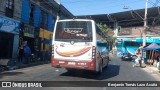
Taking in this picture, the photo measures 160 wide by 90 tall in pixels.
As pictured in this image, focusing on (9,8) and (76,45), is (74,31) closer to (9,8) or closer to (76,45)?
(76,45)

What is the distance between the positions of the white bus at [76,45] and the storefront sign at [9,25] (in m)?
10.4

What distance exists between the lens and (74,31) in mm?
16641

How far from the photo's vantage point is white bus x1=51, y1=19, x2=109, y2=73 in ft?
53.4

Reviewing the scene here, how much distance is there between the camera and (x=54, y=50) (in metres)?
16.7

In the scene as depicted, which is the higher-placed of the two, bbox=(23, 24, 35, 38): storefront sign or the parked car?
Answer: bbox=(23, 24, 35, 38): storefront sign

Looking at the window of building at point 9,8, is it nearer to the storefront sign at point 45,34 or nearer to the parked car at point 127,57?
the storefront sign at point 45,34

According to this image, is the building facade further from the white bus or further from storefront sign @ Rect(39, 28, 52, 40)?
the white bus

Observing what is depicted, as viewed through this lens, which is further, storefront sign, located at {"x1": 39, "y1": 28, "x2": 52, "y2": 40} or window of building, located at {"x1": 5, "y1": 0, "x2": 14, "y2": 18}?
storefront sign, located at {"x1": 39, "y1": 28, "x2": 52, "y2": 40}

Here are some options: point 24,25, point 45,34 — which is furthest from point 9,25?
point 45,34

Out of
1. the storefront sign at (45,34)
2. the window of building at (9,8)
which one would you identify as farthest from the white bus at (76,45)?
the storefront sign at (45,34)

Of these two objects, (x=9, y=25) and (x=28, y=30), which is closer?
(x=9, y=25)

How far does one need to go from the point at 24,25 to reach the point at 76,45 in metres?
15.5

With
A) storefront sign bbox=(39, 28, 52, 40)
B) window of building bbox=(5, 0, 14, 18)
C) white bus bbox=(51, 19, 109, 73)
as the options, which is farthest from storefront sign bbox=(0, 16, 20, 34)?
white bus bbox=(51, 19, 109, 73)

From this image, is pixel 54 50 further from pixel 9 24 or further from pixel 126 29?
pixel 126 29
